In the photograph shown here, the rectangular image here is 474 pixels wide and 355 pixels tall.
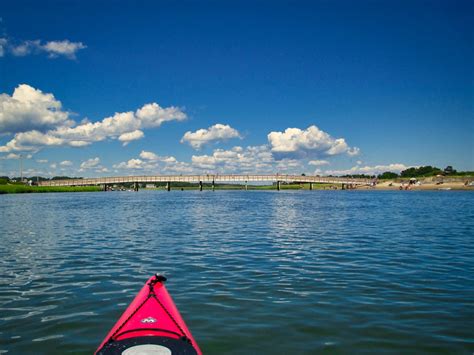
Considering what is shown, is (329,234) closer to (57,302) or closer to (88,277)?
(88,277)

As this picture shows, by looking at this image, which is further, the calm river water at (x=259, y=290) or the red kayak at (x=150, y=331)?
the calm river water at (x=259, y=290)

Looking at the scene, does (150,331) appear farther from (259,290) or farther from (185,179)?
(185,179)

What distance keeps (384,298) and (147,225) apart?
90.4 ft

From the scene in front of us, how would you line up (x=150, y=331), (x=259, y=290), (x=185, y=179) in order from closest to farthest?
(x=150, y=331), (x=259, y=290), (x=185, y=179)

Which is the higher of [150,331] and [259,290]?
[150,331]

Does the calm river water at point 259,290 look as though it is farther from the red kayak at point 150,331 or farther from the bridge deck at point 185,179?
the bridge deck at point 185,179

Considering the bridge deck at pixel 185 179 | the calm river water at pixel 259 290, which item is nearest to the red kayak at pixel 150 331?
the calm river water at pixel 259 290

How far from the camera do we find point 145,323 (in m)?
8.16

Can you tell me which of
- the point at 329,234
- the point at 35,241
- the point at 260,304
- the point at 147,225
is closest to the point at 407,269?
the point at 260,304

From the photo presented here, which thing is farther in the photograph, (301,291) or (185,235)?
(185,235)

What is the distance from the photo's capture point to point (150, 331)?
802 cm

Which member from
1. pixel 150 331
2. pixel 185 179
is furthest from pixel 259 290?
pixel 185 179

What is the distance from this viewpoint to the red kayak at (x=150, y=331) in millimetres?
7371

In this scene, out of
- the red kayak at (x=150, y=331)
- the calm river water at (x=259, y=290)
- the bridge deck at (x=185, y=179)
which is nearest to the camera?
the red kayak at (x=150, y=331)
